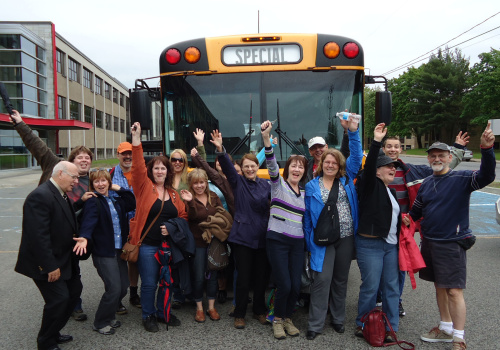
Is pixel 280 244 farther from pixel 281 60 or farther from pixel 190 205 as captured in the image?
pixel 281 60

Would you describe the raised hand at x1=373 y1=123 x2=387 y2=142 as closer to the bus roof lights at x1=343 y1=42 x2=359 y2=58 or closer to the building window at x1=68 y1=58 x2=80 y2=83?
the bus roof lights at x1=343 y1=42 x2=359 y2=58

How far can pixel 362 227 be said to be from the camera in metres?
3.31

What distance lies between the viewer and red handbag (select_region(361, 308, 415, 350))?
3.17 meters

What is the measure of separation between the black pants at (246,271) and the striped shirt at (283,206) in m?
0.33

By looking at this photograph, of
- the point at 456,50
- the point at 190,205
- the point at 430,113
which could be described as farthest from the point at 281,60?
the point at 456,50

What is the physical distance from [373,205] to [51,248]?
2655 millimetres

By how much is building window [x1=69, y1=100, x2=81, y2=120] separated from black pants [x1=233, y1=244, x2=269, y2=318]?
3350cm

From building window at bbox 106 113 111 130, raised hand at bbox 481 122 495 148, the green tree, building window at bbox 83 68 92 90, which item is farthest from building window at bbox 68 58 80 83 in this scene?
the green tree

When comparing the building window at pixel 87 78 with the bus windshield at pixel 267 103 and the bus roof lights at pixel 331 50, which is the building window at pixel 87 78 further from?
the bus roof lights at pixel 331 50

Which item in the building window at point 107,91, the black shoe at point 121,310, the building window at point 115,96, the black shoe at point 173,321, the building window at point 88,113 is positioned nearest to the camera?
the black shoe at point 173,321

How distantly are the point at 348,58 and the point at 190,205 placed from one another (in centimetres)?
250

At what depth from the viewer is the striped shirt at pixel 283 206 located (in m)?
3.35

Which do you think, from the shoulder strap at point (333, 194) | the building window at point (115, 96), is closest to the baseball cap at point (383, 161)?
the shoulder strap at point (333, 194)

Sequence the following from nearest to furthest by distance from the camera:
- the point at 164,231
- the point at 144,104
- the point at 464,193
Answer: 1. the point at 464,193
2. the point at 164,231
3. the point at 144,104
